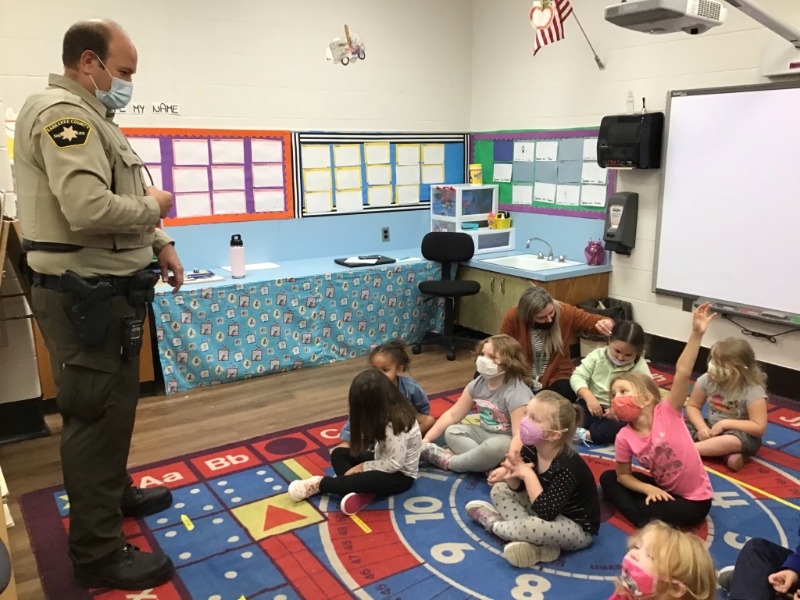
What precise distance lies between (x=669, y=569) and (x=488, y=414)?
4.78ft

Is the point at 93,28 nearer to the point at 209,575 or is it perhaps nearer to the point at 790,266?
the point at 209,575

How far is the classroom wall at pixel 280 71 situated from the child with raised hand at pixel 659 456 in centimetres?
295

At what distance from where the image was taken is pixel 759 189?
370cm

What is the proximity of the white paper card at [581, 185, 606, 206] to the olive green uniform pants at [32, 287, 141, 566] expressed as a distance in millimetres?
3441

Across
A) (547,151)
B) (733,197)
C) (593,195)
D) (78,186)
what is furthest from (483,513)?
(547,151)

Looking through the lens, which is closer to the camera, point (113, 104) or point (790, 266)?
point (113, 104)

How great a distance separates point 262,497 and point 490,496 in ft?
3.00

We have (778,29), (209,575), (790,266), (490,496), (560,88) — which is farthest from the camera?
(560,88)

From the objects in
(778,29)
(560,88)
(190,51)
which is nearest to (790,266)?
(778,29)

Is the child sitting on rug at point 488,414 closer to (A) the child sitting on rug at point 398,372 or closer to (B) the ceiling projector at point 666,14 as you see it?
(A) the child sitting on rug at point 398,372

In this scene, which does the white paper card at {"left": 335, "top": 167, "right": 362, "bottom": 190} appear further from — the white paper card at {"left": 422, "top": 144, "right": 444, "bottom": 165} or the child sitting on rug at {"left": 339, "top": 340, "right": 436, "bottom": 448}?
the child sitting on rug at {"left": 339, "top": 340, "right": 436, "bottom": 448}

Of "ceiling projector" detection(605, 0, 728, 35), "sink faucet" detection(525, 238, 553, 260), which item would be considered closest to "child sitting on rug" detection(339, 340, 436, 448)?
"ceiling projector" detection(605, 0, 728, 35)

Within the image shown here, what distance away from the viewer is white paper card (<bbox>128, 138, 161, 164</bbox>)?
13.3ft

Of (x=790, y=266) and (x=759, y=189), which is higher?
(x=759, y=189)
